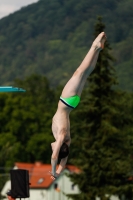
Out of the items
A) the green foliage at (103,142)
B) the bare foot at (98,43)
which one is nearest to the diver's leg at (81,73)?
the bare foot at (98,43)

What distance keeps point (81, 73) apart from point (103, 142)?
30.1 metres

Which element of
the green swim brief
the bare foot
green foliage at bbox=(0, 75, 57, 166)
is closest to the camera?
the green swim brief

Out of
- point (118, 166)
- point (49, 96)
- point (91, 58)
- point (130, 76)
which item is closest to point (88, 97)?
point (118, 166)

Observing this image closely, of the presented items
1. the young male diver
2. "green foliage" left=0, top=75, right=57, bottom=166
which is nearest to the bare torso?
the young male diver

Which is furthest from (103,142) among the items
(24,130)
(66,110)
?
(24,130)

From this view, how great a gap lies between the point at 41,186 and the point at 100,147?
2391cm

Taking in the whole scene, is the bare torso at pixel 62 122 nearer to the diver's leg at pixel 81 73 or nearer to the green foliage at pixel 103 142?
the diver's leg at pixel 81 73

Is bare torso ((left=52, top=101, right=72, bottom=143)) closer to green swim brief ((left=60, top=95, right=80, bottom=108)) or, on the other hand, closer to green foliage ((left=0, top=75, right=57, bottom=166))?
green swim brief ((left=60, top=95, right=80, bottom=108))

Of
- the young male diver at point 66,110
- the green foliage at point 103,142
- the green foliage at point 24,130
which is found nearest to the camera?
the young male diver at point 66,110

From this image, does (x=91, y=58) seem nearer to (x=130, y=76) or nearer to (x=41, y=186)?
(x=41, y=186)

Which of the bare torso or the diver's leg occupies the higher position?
the diver's leg

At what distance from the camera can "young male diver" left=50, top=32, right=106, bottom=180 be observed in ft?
30.0

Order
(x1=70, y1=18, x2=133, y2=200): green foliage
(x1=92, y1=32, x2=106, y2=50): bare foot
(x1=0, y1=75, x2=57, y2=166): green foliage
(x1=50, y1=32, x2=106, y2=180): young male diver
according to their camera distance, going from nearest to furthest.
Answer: (x1=50, y1=32, x2=106, y2=180): young male diver
(x1=92, y1=32, x2=106, y2=50): bare foot
(x1=70, y1=18, x2=133, y2=200): green foliage
(x1=0, y1=75, x2=57, y2=166): green foliage

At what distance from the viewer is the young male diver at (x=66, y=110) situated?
30.0 ft
